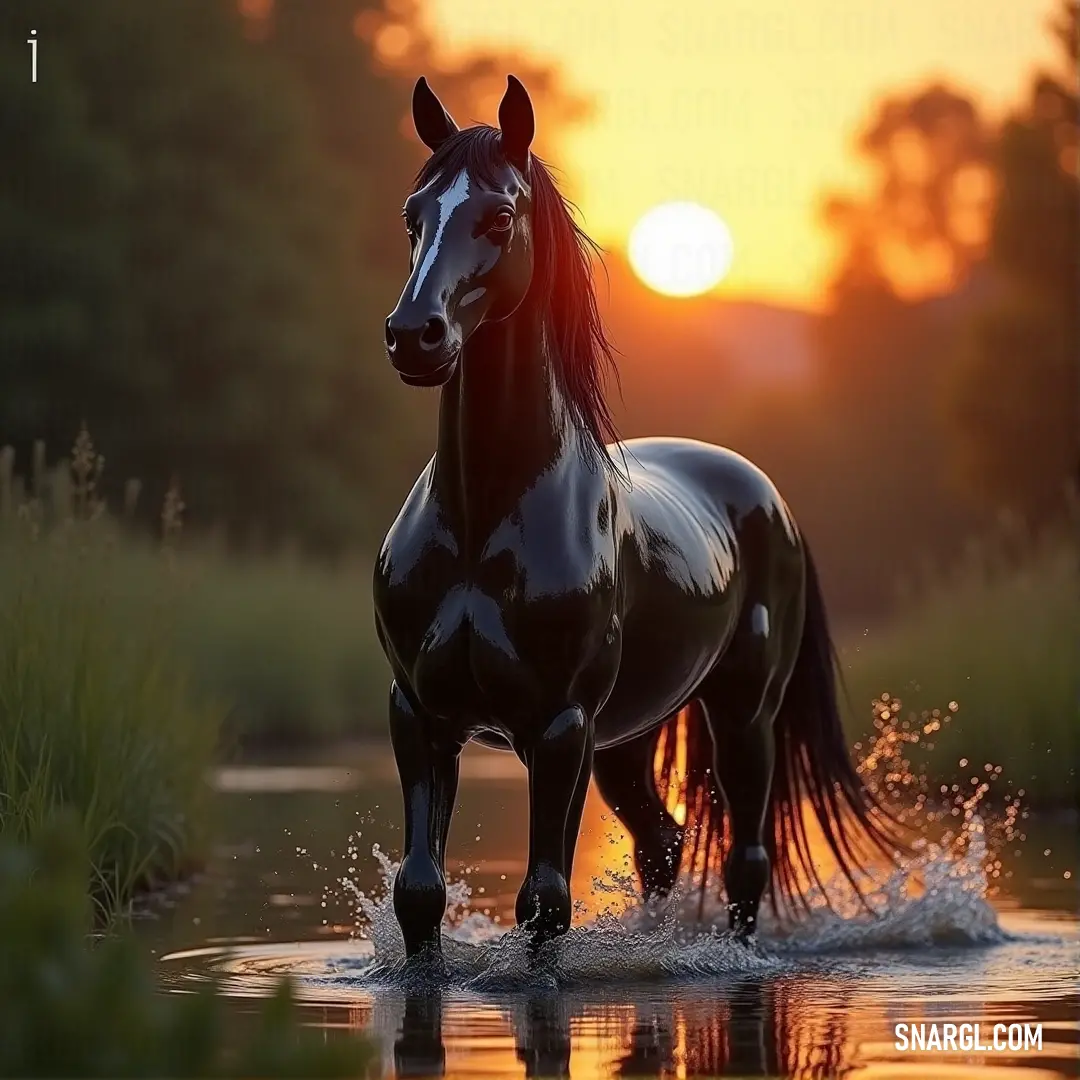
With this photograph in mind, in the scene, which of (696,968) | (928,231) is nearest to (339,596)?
(696,968)

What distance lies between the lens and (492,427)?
6.41 meters

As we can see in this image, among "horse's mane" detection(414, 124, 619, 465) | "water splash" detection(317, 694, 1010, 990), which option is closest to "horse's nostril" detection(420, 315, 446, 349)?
"horse's mane" detection(414, 124, 619, 465)

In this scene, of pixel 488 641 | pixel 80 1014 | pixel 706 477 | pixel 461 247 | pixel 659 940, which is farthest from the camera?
pixel 706 477

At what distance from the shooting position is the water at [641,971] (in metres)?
5.49

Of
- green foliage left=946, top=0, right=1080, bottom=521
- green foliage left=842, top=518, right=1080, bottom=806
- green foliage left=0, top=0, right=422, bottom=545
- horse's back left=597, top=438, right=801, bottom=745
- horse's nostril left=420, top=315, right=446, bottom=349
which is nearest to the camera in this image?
horse's nostril left=420, top=315, right=446, bottom=349

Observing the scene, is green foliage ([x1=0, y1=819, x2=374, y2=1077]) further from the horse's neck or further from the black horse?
the horse's neck

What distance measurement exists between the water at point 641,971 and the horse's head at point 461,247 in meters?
1.62

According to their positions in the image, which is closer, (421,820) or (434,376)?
(434,376)

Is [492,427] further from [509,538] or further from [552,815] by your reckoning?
[552,815]

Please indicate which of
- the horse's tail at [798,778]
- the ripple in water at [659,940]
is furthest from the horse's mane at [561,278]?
the horse's tail at [798,778]

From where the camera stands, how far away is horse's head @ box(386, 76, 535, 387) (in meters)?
5.79

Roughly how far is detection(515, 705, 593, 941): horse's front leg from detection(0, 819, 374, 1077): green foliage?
2.68m

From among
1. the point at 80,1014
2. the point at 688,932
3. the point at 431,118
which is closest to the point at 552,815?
the point at 688,932

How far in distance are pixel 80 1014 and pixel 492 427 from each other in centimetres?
313
